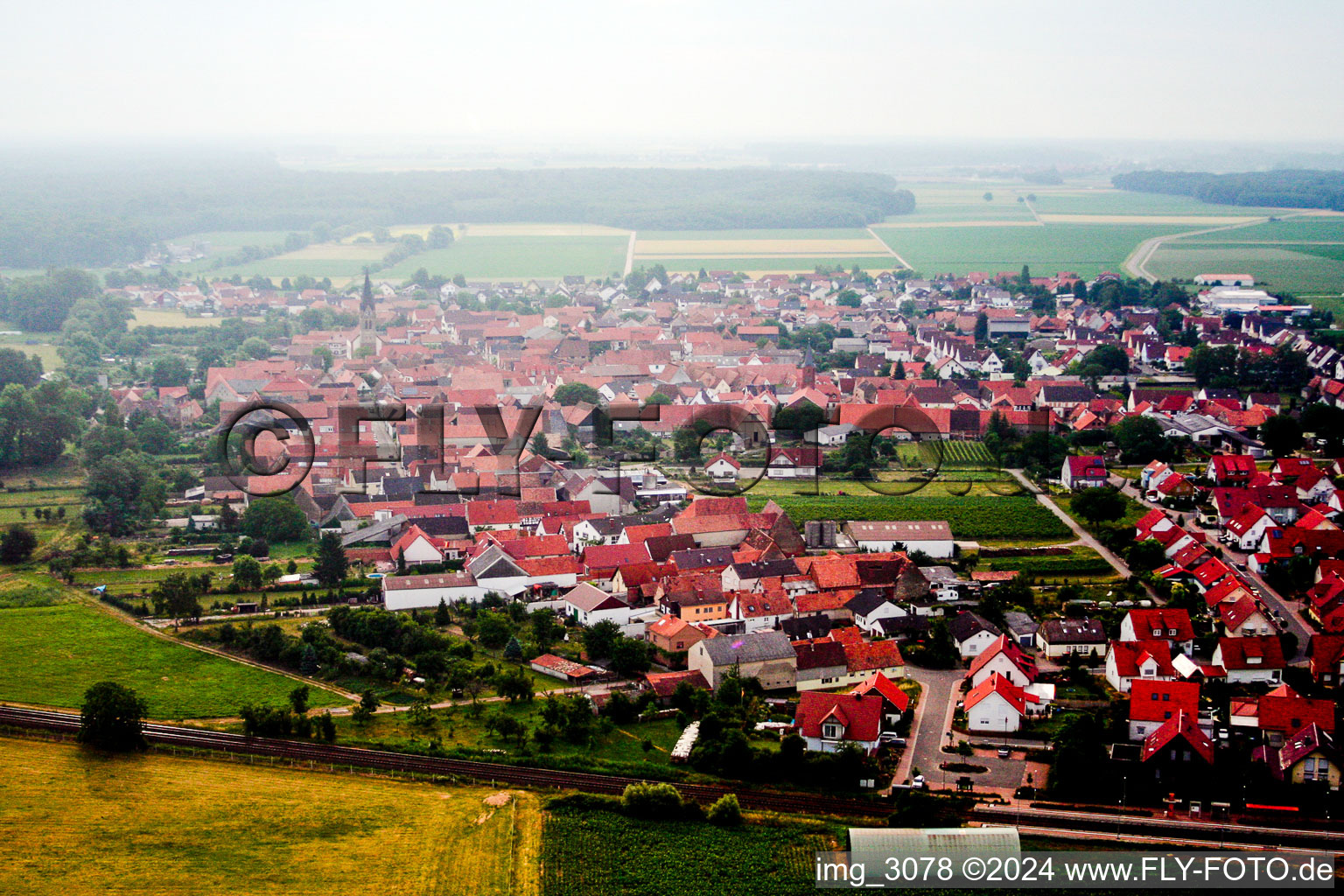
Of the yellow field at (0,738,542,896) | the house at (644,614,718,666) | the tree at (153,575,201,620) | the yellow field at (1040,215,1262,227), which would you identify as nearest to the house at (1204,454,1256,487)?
the house at (644,614,718,666)

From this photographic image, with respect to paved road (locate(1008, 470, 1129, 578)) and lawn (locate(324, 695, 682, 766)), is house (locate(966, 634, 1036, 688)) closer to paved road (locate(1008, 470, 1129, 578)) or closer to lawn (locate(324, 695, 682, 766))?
lawn (locate(324, 695, 682, 766))

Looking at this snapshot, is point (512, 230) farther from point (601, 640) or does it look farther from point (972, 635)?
point (972, 635)

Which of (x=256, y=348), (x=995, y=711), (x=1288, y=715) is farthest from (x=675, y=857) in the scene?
(x=256, y=348)

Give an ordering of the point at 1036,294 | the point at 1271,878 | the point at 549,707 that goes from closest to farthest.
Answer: the point at 1271,878, the point at 549,707, the point at 1036,294

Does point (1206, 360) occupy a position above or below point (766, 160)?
below

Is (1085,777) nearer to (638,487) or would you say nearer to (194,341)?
(638,487)

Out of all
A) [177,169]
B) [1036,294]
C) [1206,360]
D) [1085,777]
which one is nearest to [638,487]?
[1085,777]
